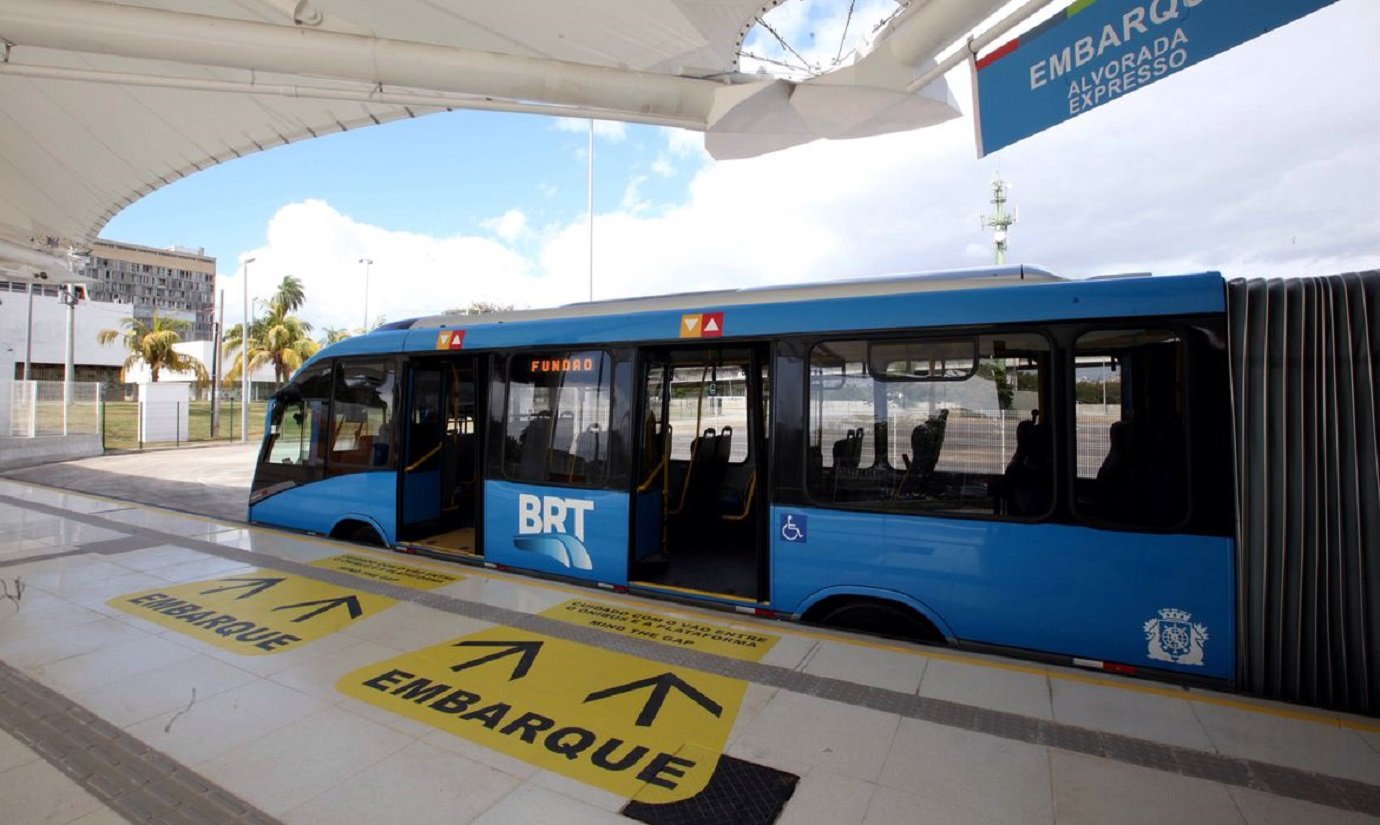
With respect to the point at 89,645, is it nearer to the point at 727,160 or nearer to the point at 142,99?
the point at 142,99

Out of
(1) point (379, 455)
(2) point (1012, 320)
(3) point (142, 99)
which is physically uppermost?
(3) point (142, 99)

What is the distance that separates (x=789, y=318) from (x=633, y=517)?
2.35 metres

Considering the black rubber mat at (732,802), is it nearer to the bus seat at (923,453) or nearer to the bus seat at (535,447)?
the bus seat at (923,453)

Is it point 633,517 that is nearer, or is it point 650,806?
point 650,806

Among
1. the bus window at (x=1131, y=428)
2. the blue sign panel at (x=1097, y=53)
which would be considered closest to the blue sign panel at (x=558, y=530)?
the bus window at (x=1131, y=428)

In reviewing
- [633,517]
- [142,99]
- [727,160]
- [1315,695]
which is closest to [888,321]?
[633,517]

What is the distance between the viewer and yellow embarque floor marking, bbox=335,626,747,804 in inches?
130

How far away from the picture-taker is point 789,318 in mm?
5188

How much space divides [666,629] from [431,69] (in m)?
6.38

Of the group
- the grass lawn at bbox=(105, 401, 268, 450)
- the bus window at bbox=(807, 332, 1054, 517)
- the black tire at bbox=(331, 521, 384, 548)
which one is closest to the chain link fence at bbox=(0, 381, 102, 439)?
the grass lawn at bbox=(105, 401, 268, 450)

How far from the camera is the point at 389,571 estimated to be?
22.1ft

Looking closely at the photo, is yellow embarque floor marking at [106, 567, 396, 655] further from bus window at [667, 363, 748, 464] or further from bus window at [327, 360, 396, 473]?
bus window at [667, 363, 748, 464]

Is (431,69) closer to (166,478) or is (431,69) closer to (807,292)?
(807,292)

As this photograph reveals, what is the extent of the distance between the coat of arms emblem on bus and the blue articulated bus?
0.01 m
